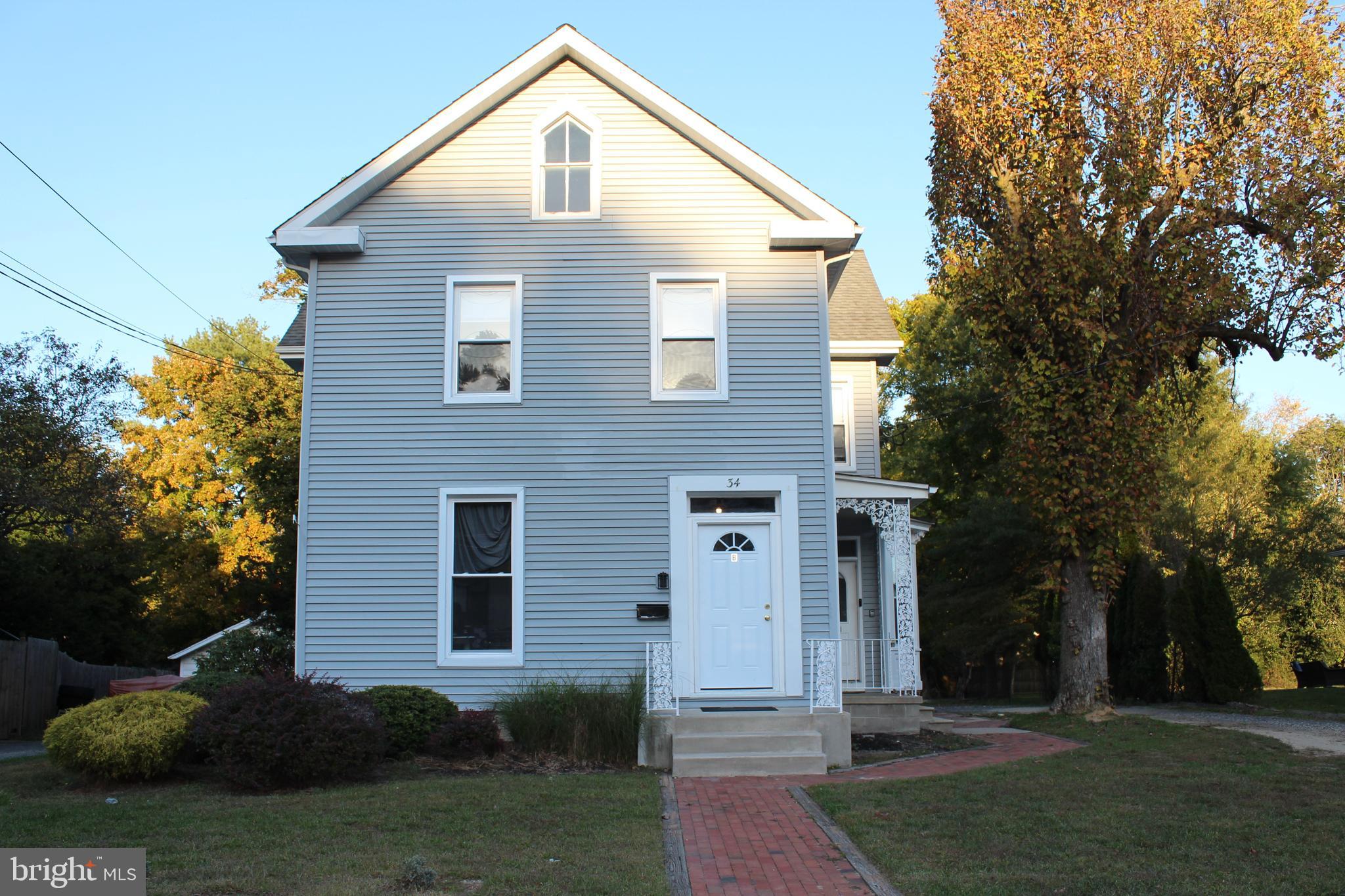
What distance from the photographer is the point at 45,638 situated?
2364 cm

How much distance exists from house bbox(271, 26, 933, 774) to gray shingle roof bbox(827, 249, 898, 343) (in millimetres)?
3863

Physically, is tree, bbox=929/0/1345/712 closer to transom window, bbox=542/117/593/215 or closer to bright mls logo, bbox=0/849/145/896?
transom window, bbox=542/117/593/215

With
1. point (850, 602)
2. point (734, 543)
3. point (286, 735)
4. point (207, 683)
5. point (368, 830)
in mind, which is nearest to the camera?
point (368, 830)

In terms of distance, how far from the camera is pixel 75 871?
21.6 ft

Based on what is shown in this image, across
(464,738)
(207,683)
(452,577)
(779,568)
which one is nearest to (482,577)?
(452,577)

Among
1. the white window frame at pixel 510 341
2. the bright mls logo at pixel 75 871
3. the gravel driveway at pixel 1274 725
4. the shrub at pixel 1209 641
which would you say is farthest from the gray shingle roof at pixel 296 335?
the shrub at pixel 1209 641

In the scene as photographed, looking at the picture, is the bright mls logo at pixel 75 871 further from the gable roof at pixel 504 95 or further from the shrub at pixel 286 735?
the gable roof at pixel 504 95

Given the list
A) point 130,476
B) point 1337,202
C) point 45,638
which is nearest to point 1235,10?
point 1337,202

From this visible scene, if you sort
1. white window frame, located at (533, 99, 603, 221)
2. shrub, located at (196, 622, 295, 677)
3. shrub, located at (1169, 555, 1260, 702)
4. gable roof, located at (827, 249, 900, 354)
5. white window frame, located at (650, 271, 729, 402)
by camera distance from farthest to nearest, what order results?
shrub, located at (1169, 555, 1260, 702) < gable roof, located at (827, 249, 900, 354) < shrub, located at (196, 622, 295, 677) < white window frame, located at (533, 99, 603, 221) < white window frame, located at (650, 271, 729, 402)

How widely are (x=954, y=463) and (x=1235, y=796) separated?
2389cm

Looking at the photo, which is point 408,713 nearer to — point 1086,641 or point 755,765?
point 755,765

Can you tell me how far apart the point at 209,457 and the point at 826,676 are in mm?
29700

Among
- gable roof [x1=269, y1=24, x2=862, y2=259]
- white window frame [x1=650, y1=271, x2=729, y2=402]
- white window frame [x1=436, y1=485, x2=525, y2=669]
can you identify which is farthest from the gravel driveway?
white window frame [x1=436, y1=485, x2=525, y2=669]

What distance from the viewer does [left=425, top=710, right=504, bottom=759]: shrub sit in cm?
1142
